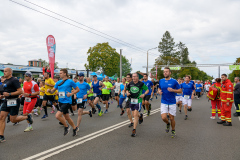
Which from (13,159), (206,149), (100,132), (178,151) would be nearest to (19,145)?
(13,159)

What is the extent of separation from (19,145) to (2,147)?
0.37 m

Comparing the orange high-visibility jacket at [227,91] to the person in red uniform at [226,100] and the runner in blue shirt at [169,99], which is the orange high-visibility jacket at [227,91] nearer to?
the person in red uniform at [226,100]

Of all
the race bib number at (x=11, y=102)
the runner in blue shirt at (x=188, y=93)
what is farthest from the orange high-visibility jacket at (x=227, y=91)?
the race bib number at (x=11, y=102)

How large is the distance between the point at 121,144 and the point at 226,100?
16.4 feet

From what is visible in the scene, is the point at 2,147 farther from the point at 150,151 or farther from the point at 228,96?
the point at 228,96

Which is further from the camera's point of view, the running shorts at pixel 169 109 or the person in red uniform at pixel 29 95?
the person in red uniform at pixel 29 95

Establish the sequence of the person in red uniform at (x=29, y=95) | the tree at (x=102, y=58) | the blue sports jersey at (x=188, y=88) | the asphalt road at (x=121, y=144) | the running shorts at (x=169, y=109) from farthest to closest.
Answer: the tree at (x=102, y=58), the blue sports jersey at (x=188, y=88), the person in red uniform at (x=29, y=95), the running shorts at (x=169, y=109), the asphalt road at (x=121, y=144)

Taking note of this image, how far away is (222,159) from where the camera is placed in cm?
402

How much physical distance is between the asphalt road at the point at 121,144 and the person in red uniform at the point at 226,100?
80cm

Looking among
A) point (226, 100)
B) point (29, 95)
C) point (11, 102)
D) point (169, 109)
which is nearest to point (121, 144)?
point (169, 109)

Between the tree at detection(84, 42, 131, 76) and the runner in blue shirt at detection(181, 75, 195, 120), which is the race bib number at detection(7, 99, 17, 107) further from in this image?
the tree at detection(84, 42, 131, 76)

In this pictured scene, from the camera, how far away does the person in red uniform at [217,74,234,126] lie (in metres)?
7.58

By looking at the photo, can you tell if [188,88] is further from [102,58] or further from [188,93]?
[102,58]

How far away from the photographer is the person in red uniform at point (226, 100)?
7.58 metres
